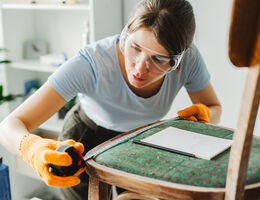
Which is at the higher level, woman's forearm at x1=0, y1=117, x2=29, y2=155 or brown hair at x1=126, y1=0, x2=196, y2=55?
brown hair at x1=126, y1=0, x2=196, y2=55

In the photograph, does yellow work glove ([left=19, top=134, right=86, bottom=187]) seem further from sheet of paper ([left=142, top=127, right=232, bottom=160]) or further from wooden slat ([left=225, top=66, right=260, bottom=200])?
wooden slat ([left=225, top=66, right=260, bottom=200])

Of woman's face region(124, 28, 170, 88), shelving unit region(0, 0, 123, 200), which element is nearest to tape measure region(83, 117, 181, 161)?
woman's face region(124, 28, 170, 88)

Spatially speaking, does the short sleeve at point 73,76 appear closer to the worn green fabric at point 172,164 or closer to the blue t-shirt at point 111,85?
the blue t-shirt at point 111,85

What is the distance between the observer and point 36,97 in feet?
3.39

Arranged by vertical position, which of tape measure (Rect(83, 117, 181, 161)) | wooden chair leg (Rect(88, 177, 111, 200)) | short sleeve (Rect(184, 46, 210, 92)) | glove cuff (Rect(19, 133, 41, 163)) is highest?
short sleeve (Rect(184, 46, 210, 92))

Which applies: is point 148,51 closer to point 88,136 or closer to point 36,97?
point 36,97

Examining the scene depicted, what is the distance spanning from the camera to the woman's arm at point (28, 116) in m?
0.94

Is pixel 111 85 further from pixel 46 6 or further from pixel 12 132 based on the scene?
pixel 46 6

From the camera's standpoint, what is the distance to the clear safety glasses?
3.09 ft

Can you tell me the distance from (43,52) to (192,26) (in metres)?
1.53

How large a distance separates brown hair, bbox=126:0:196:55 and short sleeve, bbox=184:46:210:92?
0.30 metres

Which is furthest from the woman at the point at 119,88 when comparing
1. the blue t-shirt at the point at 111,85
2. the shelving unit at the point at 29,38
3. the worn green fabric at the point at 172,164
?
the shelving unit at the point at 29,38

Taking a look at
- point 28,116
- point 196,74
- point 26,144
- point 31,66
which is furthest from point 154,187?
point 31,66

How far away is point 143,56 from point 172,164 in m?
0.36
